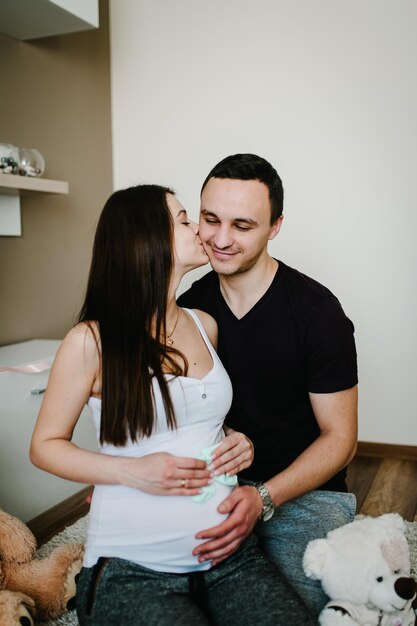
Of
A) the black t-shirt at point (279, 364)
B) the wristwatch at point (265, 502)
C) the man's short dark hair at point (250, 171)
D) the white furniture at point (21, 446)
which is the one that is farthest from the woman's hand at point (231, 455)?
the white furniture at point (21, 446)

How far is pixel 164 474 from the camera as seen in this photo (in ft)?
3.53

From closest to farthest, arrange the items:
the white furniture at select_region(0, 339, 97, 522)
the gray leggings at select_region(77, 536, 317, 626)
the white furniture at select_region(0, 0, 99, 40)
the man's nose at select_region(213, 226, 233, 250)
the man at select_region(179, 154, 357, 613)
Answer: the gray leggings at select_region(77, 536, 317, 626)
the man at select_region(179, 154, 357, 613)
the man's nose at select_region(213, 226, 233, 250)
the white furniture at select_region(0, 339, 97, 522)
the white furniture at select_region(0, 0, 99, 40)

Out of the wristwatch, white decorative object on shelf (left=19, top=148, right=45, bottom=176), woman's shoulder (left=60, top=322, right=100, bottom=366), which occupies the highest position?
white decorative object on shelf (left=19, top=148, right=45, bottom=176)

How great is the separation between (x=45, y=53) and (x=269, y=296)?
184cm

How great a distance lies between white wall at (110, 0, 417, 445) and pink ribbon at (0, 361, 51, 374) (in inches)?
52.1

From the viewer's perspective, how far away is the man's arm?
1.14m

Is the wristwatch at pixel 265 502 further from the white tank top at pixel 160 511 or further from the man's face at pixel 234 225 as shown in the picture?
the man's face at pixel 234 225

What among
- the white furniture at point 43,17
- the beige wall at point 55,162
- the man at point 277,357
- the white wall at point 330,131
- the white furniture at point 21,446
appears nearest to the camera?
the man at point 277,357

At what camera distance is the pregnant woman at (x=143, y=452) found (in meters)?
1.08

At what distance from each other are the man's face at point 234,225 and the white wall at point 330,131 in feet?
4.41

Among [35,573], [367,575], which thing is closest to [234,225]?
[367,575]

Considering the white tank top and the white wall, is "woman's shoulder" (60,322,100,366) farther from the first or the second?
the white wall

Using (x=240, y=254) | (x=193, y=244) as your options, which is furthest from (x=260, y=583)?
(x=240, y=254)

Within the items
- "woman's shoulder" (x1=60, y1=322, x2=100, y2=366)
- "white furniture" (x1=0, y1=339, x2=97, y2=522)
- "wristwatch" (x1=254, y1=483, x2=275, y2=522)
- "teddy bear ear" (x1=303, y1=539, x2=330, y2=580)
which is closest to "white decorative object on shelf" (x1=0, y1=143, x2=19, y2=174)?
"white furniture" (x1=0, y1=339, x2=97, y2=522)
